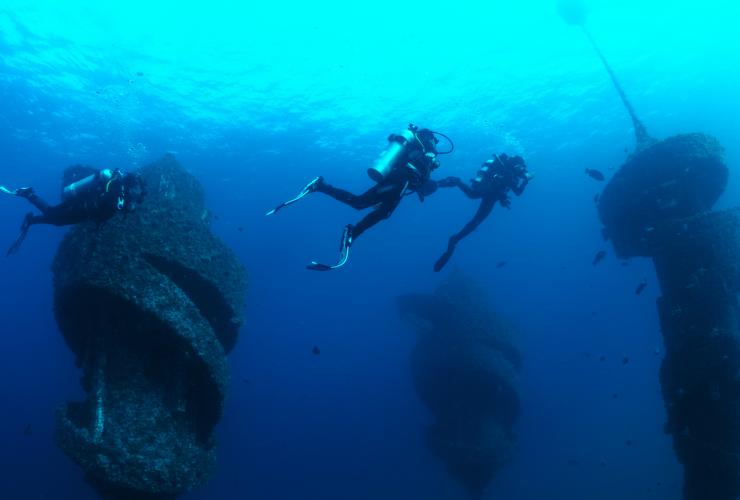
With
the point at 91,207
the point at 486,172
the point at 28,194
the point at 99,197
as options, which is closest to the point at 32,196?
the point at 28,194

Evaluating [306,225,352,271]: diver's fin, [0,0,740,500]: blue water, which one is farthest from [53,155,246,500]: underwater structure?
[0,0,740,500]: blue water

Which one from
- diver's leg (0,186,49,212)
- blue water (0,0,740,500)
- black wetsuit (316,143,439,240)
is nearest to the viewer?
black wetsuit (316,143,439,240)

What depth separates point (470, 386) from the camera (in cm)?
1959

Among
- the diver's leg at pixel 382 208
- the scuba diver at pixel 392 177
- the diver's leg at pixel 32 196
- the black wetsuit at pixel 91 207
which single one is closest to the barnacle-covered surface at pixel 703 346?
the scuba diver at pixel 392 177

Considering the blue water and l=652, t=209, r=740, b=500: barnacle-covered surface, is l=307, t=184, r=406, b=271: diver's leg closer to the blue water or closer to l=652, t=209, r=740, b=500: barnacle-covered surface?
l=652, t=209, r=740, b=500: barnacle-covered surface

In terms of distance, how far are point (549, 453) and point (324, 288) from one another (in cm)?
3762

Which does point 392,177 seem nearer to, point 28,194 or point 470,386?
point 28,194

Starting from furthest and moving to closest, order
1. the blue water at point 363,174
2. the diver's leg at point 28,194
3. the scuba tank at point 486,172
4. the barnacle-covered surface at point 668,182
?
the blue water at point 363,174, the barnacle-covered surface at point 668,182, the scuba tank at point 486,172, the diver's leg at point 28,194

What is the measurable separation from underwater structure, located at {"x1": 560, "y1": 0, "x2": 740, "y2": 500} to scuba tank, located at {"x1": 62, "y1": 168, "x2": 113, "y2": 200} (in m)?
13.0

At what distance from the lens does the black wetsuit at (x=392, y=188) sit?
7977 millimetres

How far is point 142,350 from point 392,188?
5486 mm

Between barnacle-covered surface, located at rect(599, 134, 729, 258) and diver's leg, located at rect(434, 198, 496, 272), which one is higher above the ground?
barnacle-covered surface, located at rect(599, 134, 729, 258)

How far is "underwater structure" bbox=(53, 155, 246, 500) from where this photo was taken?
24.8ft

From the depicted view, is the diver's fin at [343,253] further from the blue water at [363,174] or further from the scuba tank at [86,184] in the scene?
the blue water at [363,174]
